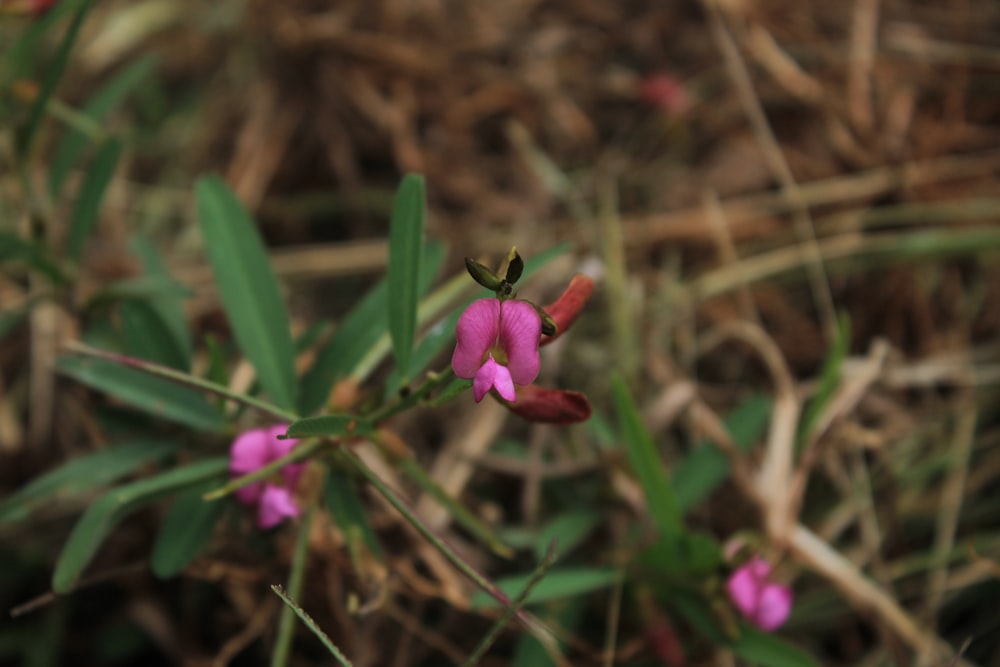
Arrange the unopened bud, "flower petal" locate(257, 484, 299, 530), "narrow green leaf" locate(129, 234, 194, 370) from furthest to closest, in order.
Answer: "narrow green leaf" locate(129, 234, 194, 370)
"flower petal" locate(257, 484, 299, 530)
the unopened bud

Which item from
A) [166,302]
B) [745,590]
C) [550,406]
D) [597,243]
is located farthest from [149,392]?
[597,243]

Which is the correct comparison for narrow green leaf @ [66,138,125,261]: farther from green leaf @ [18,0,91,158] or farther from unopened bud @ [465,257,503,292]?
unopened bud @ [465,257,503,292]

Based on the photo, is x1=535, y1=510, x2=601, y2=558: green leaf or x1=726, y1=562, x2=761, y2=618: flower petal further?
x1=535, y1=510, x2=601, y2=558: green leaf

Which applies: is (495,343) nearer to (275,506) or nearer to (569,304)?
(569,304)

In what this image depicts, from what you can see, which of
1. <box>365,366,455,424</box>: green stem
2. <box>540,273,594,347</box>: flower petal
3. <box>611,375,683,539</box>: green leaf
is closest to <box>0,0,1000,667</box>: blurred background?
<box>611,375,683,539</box>: green leaf

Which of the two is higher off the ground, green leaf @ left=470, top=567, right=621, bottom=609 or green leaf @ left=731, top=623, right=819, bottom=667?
green leaf @ left=470, top=567, right=621, bottom=609
